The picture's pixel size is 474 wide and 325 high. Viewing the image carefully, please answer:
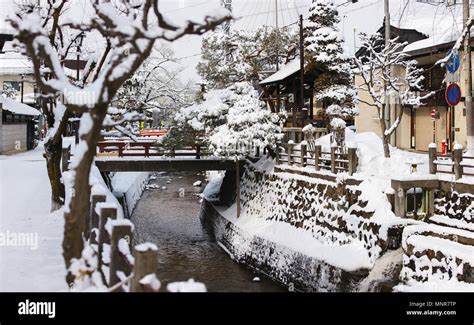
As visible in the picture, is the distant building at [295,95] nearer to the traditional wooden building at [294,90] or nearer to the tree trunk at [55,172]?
the traditional wooden building at [294,90]

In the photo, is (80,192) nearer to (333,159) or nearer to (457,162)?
(457,162)

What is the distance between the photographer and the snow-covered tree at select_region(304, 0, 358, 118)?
73.2 ft

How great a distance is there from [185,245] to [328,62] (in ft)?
34.6

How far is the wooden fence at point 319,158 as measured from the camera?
50.1 feet

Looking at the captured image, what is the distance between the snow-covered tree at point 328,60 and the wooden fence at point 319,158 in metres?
3.95

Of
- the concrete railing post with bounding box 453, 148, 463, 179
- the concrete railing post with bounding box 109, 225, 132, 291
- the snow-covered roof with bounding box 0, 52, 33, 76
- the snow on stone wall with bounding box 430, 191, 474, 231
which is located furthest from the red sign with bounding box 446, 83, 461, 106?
the snow-covered roof with bounding box 0, 52, 33, 76

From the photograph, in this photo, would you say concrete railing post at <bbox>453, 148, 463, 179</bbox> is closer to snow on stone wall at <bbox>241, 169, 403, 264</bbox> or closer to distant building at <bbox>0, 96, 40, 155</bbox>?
snow on stone wall at <bbox>241, 169, 403, 264</bbox>

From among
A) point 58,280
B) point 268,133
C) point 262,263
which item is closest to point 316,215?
point 262,263

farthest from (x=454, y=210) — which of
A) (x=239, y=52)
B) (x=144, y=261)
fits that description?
(x=239, y=52)

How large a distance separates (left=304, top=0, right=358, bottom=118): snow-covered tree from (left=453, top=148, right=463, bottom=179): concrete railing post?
10170 mm

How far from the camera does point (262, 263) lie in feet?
54.7
